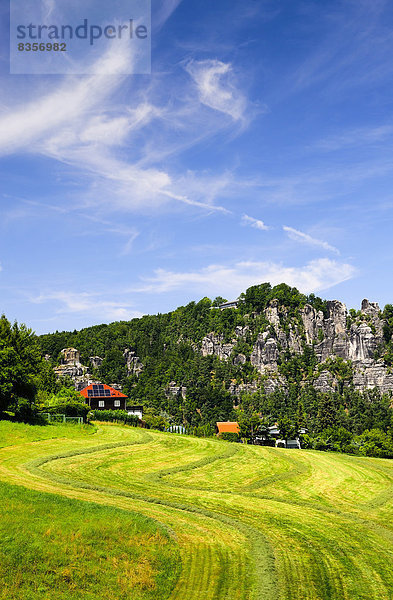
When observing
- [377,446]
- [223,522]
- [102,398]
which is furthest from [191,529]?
[102,398]

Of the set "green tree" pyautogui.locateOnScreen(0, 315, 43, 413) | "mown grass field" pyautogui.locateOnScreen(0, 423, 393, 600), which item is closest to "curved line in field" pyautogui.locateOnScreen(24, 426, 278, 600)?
"mown grass field" pyautogui.locateOnScreen(0, 423, 393, 600)

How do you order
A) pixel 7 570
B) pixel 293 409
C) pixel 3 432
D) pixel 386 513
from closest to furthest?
pixel 7 570
pixel 386 513
pixel 3 432
pixel 293 409

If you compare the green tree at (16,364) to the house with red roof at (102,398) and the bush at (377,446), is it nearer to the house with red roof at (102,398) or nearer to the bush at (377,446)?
the house with red roof at (102,398)

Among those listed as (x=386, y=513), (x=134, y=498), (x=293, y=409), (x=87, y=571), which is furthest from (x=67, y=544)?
(x=293, y=409)

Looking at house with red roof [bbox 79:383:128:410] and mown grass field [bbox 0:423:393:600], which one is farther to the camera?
house with red roof [bbox 79:383:128:410]

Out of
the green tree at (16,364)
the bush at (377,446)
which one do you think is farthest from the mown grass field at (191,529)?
the bush at (377,446)

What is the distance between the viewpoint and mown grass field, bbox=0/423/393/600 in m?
16.0

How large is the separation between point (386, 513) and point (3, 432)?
113 feet

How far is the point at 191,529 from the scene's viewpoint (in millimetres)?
22094

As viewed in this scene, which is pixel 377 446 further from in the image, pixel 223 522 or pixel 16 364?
pixel 223 522

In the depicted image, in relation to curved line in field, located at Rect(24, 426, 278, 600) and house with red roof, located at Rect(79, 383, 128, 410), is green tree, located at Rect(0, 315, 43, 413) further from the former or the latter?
house with red roof, located at Rect(79, 383, 128, 410)

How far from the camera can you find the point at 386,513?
26.6m

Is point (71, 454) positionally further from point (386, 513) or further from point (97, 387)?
point (97, 387)

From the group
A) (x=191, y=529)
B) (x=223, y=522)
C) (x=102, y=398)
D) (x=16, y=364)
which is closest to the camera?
(x=191, y=529)
